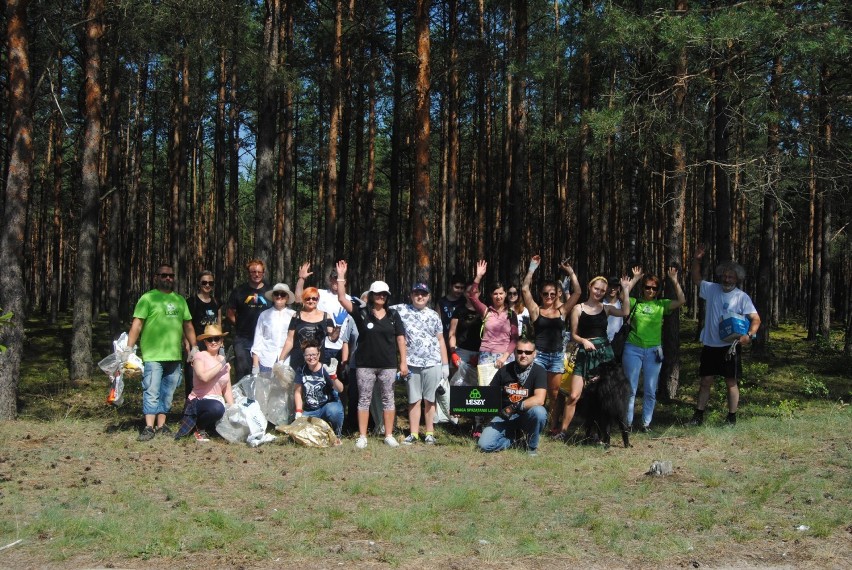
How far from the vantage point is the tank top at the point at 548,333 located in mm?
9555

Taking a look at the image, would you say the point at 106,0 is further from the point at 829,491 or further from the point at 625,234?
the point at 625,234

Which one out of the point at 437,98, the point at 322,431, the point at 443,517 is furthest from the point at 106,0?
the point at 437,98

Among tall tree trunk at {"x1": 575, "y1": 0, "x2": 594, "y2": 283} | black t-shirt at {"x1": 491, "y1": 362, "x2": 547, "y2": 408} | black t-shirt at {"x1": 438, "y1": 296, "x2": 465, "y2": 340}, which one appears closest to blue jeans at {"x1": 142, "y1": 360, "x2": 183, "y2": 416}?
black t-shirt at {"x1": 438, "y1": 296, "x2": 465, "y2": 340}

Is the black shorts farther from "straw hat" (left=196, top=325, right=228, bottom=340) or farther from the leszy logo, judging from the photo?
"straw hat" (left=196, top=325, right=228, bottom=340)

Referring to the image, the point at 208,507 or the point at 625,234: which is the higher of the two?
the point at 625,234

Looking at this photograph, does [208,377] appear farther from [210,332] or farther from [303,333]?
[303,333]

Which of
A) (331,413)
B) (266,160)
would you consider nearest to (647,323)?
(331,413)

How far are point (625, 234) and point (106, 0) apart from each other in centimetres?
2739

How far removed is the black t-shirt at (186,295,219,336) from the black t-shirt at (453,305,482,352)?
3265mm

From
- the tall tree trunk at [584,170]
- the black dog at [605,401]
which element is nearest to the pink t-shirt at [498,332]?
the black dog at [605,401]

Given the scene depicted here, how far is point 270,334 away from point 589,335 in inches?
161

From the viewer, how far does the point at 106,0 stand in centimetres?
1430

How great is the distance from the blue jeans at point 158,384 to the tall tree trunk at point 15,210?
2.36 meters

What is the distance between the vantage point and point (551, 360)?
9.64 m
